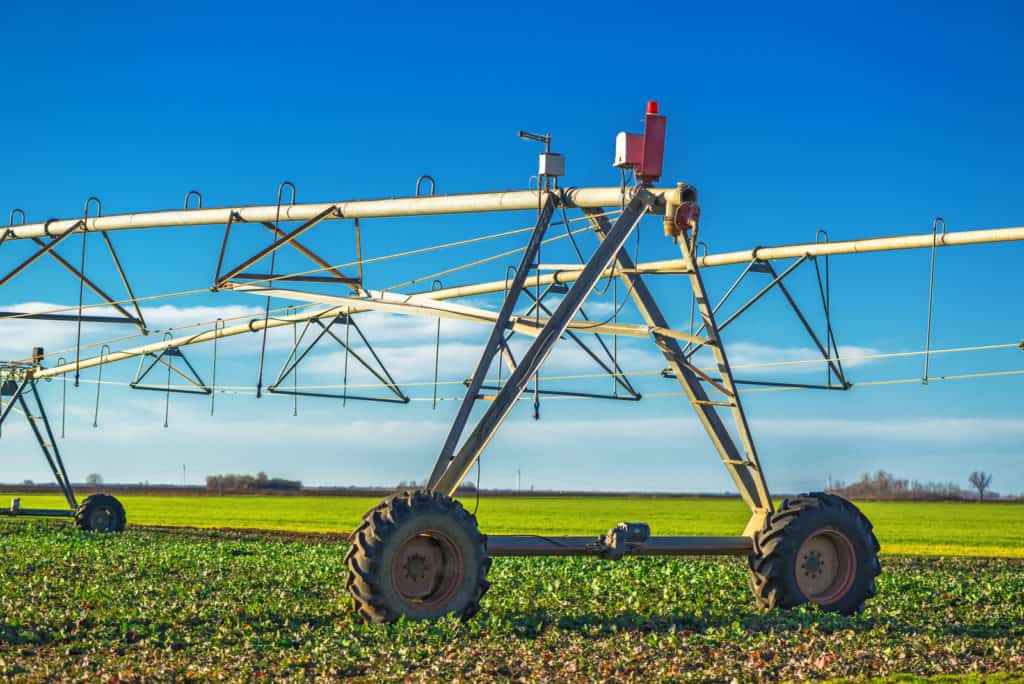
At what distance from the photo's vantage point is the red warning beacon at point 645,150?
49.3 ft

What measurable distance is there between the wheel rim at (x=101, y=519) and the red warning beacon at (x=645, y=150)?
25.2 meters

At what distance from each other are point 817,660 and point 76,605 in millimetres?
9953

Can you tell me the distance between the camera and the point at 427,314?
17547 millimetres

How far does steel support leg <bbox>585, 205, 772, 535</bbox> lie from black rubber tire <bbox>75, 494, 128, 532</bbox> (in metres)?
22.9

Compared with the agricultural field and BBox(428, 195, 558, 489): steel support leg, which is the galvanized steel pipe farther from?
the agricultural field

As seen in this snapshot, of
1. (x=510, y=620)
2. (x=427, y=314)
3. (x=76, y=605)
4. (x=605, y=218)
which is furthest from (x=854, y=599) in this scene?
(x=76, y=605)

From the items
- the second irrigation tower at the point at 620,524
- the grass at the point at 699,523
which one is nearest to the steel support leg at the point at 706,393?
the second irrigation tower at the point at 620,524

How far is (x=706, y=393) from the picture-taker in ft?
54.0

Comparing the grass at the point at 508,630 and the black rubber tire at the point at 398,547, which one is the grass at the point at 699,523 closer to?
the grass at the point at 508,630

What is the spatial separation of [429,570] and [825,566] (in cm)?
544

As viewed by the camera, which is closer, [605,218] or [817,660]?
[817,660]

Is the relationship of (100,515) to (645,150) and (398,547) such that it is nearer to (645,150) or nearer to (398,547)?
(398,547)

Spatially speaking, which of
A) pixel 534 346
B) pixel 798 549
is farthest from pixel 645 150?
pixel 798 549

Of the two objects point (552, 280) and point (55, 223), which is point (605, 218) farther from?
point (55, 223)
